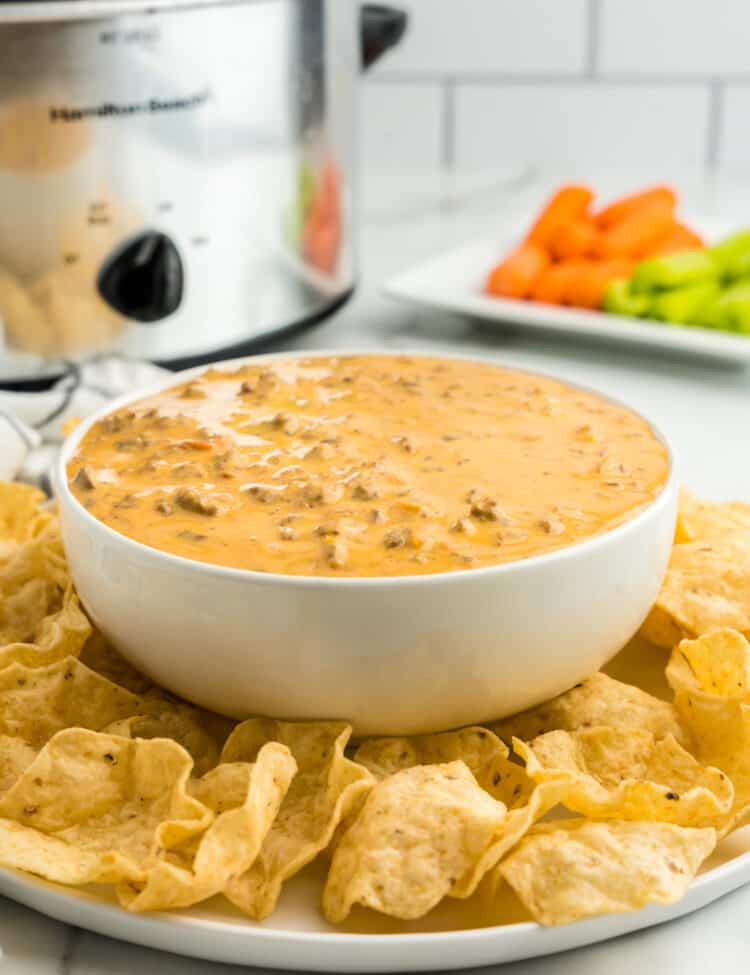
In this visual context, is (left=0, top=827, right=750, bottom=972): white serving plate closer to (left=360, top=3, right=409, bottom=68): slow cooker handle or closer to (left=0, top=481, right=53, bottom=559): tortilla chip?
(left=0, top=481, right=53, bottom=559): tortilla chip

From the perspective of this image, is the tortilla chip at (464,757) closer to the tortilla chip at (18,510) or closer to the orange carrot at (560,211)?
the tortilla chip at (18,510)

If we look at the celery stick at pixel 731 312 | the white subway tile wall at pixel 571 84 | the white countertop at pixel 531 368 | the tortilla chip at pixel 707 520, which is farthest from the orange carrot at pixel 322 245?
the white subway tile wall at pixel 571 84

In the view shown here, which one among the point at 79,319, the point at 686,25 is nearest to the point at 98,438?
the point at 79,319

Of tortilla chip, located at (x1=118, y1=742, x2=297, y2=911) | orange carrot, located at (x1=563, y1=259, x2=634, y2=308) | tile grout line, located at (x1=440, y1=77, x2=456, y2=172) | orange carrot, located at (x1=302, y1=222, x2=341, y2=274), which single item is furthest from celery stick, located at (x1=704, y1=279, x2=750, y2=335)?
tile grout line, located at (x1=440, y1=77, x2=456, y2=172)

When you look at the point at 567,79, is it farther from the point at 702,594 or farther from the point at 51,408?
the point at 702,594

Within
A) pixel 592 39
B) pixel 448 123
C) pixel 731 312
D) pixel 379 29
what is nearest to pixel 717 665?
pixel 731 312
